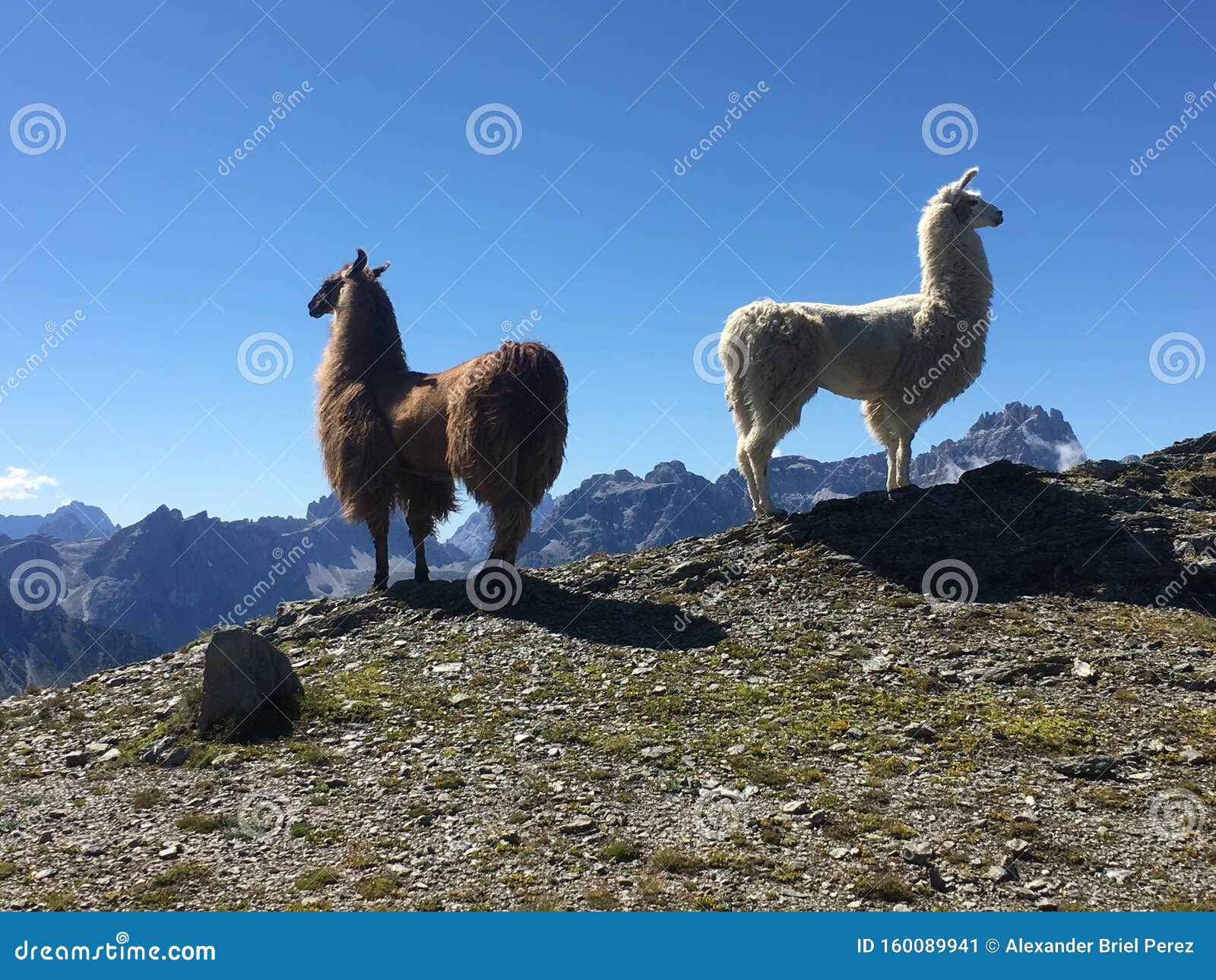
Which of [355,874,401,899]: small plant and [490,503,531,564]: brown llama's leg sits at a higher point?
[490,503,531,564]: brown llama's leg

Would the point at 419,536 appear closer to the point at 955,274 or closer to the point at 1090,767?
the point at 955,274

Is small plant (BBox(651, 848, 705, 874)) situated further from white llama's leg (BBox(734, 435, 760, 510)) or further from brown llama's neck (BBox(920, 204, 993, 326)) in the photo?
brown llama's neck (BBox(920, 204, 993, 326))

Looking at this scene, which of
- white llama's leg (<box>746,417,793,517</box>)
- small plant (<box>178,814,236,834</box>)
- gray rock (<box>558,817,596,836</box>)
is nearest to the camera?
gray rock (<box>558,817,596,836</box>)

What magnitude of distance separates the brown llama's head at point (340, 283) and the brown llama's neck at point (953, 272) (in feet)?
36.5

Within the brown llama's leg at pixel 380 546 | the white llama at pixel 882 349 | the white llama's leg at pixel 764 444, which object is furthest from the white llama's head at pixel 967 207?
the brown llama's leg at pixel 380 546

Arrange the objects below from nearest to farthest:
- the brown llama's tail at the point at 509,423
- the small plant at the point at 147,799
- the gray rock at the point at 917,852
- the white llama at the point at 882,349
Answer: the gray rock at the point at 917,852 → the small plant at the point at 147,799 → the brown llama's tail at the point at 509,423 → the white llama at the point at 882,349

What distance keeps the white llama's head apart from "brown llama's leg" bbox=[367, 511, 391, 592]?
12593 millimetres

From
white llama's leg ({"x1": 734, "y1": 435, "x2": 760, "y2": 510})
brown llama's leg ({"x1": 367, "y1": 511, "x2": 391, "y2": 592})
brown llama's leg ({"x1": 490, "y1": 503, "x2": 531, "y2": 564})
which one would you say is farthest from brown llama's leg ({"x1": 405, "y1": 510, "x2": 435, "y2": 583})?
white llama's leg ({"x1": 734, "y1": 435, "x2": 760, "y2": 510})

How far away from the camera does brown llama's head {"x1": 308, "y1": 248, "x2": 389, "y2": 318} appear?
55.8 ft

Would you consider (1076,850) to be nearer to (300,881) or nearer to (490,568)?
(300,881)

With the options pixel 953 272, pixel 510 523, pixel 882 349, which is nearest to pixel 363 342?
pixel 510 523

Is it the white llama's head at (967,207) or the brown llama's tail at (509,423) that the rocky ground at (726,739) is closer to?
the brown llama's tail at (509,423)

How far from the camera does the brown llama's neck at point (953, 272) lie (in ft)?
51.0

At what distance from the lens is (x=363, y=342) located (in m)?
16.5
